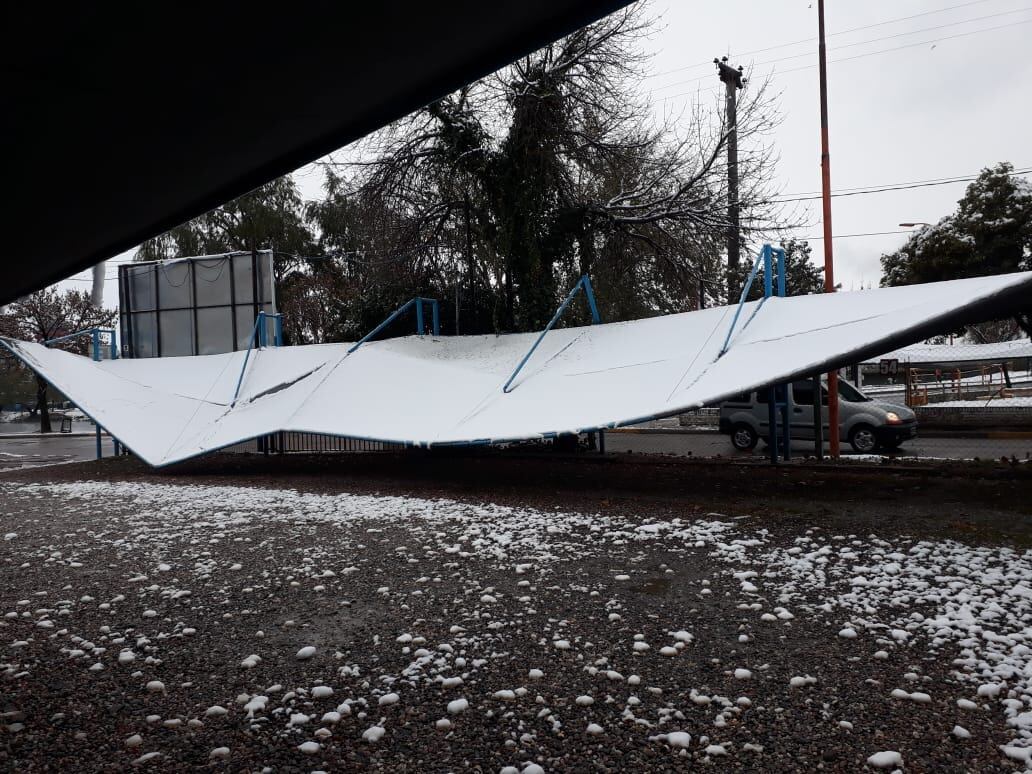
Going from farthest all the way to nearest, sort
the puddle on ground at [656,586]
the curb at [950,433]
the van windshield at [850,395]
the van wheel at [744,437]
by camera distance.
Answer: the curb at [950,433], the van wheel at [744,437], the van windshield at [850,395], the puddle on ground at [656,586]

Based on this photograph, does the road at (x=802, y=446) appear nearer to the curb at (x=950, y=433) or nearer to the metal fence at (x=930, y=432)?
the metal fence at (x=930, y=432)

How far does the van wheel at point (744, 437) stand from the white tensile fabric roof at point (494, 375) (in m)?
5.11

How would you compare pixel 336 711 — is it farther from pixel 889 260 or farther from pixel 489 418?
pixel 889 260

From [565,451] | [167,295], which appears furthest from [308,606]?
[167,295]

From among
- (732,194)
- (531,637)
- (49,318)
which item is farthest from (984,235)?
(49,318)

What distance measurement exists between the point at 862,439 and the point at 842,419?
1.58 ft

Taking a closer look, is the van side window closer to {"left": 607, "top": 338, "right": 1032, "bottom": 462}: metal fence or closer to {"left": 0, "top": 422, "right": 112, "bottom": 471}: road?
{"left": 607, "top": 338, "right": 1032, "bottom": 462}: metal fence

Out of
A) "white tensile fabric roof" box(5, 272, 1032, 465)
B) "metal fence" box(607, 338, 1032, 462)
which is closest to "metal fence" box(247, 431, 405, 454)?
"white tensile fabric roof" box(5, 272, 1032, 465)

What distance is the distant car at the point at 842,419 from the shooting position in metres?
12.2

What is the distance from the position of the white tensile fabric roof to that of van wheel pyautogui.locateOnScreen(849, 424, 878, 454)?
16.7 ft

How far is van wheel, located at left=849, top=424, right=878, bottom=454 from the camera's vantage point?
489 inches

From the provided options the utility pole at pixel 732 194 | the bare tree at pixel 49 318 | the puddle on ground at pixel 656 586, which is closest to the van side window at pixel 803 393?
the utility pole at pixel 732 194

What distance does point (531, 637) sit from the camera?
3572 mm

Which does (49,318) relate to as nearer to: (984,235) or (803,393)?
(803,393)
